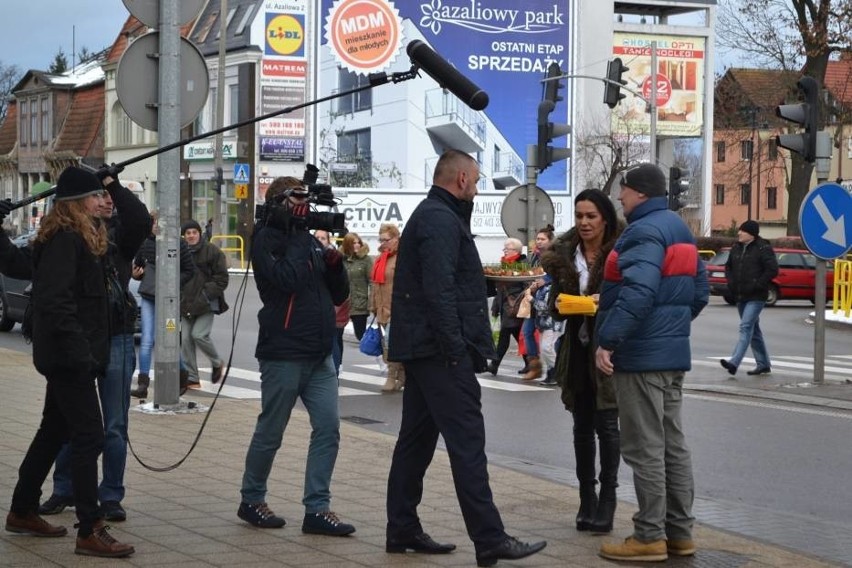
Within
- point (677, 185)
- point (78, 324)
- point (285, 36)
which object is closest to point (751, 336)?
point (677, 185)

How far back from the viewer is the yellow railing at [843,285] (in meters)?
28.9

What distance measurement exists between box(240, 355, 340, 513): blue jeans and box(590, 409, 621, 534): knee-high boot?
142 cm

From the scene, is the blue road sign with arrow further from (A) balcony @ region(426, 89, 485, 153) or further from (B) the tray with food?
(A) balcony @ region(426, 89, 485, 153)

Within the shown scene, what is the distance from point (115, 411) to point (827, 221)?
1043cm

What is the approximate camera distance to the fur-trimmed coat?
7.77m

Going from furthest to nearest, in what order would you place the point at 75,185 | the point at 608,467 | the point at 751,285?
the point at 751,285
the point at 608,467
the point at 75,185

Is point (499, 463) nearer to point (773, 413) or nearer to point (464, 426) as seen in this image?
point (464, 426)

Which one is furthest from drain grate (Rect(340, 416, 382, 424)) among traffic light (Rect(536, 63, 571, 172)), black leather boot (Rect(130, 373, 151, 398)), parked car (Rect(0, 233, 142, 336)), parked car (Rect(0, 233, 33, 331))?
parked car (Rect(0, 233, 33, 331))

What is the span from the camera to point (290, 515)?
314 inches

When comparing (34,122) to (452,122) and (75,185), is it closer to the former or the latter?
(452,122)

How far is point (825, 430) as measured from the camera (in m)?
12.6

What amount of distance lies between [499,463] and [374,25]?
153 ft

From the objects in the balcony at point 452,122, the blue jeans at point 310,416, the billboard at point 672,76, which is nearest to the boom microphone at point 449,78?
the blue jeans at point 310,416

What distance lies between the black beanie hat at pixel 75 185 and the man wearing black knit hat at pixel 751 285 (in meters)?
11.6
